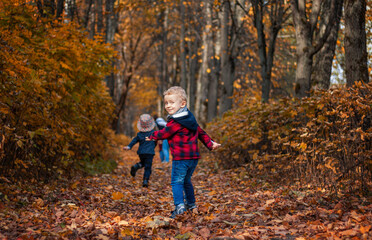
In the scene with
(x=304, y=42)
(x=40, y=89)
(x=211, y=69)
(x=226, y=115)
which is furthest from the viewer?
(x=211, y=69)

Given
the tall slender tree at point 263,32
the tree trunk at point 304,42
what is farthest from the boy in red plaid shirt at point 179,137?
the tall slender tree at point 263,32

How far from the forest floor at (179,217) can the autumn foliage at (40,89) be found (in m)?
0.55

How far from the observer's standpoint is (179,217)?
506 cm

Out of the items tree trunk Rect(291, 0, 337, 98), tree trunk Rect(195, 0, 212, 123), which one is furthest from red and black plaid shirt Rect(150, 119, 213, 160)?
tree trunk Rect(195, 0, 212, 123)

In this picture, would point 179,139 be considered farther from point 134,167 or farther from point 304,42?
point 304,42

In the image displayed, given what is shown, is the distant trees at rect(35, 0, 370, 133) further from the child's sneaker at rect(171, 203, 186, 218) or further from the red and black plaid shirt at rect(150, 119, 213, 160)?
the child's sneaker at rect(171, 203, 186, 218)

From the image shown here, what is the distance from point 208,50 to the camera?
1866 cm

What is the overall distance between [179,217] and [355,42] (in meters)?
5.17

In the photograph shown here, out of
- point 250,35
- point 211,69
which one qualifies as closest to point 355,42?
point 211,69

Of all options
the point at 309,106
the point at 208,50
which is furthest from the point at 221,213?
the point at 208,50

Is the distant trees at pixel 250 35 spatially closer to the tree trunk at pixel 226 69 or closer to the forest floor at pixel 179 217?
the tree trunk at pixel 226 69

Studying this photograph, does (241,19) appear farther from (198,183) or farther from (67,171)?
(67,171)

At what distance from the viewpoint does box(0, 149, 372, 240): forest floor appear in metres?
3.96

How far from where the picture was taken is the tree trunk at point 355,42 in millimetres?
7301
